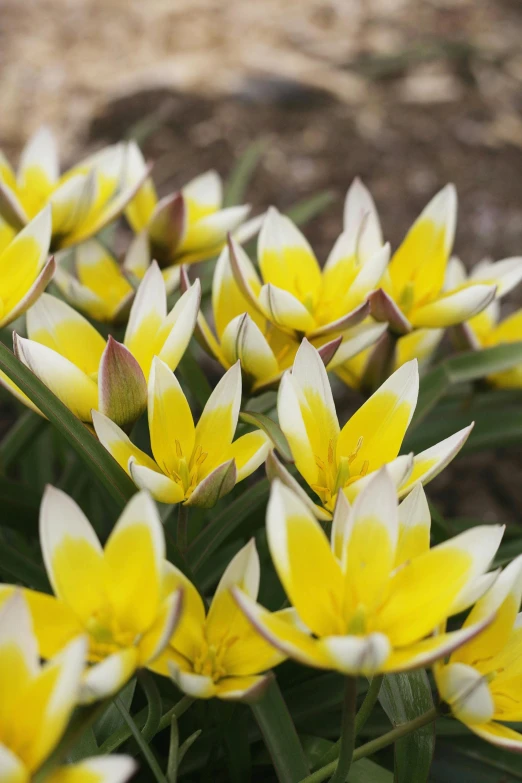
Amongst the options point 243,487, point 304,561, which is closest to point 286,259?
point 243,487

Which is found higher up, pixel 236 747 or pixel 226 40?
pixel 226 40

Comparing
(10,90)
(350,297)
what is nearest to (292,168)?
(10,90)

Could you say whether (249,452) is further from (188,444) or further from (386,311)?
(386,311)

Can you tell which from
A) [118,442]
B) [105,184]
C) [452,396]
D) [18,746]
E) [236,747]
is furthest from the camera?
[452,396]

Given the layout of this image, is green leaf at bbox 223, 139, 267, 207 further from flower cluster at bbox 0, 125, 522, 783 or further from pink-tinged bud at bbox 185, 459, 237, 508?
pink-tinged bud at bbox 185, 459, 237, 508

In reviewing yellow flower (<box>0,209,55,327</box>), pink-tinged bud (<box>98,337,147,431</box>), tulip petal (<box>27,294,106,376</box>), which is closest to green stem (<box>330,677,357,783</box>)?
pink-tinged bud (<box>98,337,147,431</box>)

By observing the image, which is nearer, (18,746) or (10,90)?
(18,746)

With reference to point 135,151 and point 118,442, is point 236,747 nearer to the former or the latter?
point 118,442

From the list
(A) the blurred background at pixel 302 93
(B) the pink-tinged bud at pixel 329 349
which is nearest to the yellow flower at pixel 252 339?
(B) the pink-tinged bud at pixel 329 349
